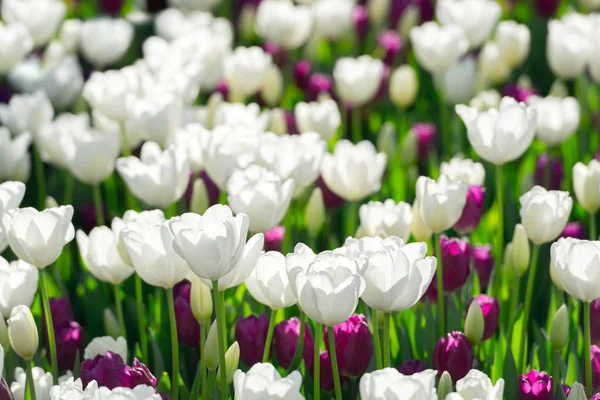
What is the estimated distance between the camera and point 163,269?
1.70m

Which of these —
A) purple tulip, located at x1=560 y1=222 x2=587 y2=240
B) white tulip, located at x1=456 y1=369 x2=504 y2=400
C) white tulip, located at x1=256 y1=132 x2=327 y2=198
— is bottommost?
purple tulip, located at x1=560 y1=222 x2=587 y2=240

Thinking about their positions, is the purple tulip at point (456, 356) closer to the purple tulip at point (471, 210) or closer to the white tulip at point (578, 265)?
the white tulip at point (578, 265)

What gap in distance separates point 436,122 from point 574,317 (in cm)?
164

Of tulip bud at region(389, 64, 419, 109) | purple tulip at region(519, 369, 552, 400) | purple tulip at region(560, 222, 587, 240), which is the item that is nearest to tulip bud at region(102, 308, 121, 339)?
purple tulip at region(519, 369, 552, 400)

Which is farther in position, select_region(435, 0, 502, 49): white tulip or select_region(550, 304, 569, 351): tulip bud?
select_region(435, 0, 502, 49): white tulip

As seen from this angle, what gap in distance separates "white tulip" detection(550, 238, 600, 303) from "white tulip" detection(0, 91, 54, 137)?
69.4 inches

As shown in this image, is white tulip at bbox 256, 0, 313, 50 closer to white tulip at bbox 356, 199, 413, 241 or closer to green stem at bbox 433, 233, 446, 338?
white tulip at bbox 356, 199, 413, 241

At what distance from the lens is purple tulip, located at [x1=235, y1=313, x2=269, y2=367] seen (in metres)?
1.84

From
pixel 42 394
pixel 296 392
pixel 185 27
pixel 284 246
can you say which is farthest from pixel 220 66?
pixel 296 392

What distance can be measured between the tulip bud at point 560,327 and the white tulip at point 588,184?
1.61ft

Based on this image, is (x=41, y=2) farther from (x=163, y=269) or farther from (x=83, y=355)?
(x=163, y=269)

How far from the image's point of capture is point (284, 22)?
3689mm

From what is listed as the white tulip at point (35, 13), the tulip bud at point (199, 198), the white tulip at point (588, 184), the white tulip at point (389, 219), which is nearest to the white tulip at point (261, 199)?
the white tulip at point (389, 219)

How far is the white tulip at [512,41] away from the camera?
11.4 feet
